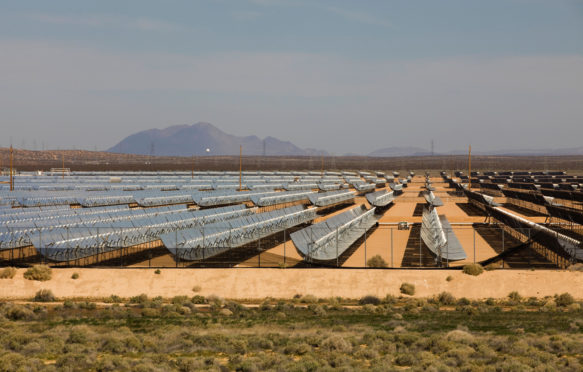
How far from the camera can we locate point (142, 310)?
27.6 meters

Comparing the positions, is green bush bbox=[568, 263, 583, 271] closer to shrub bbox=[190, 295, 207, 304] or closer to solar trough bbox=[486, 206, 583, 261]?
solar trough bbox=[486, 206, 583, 261]

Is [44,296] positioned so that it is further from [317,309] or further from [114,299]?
[317,309]

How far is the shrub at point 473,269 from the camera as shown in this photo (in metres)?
32.0

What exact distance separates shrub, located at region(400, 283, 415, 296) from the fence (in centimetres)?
227

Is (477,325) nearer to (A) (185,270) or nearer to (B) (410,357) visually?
(B) (410,357)

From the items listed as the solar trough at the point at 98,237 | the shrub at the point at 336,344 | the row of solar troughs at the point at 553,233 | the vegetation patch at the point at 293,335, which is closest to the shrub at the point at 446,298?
the vegetation patch at the point at 293,335

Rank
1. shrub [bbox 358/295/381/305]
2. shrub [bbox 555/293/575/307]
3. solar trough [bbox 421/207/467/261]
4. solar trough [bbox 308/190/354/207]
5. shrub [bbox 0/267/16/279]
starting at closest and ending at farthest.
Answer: shrub [bbox 555/293/575/307] < shrub [bbox 358/295/381/305] < shrub [bbox 0/267/16/279] < solar trough [bbox 421/207/467/261] < solar trough [bbox 308/190/354/207]

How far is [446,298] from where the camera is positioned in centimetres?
2919

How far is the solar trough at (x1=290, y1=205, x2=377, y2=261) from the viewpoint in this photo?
3388cm

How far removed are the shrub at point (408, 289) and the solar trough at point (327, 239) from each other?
14.0 feet

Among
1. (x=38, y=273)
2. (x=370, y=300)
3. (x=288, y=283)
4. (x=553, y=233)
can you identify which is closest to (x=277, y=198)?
(x=288, y=283)

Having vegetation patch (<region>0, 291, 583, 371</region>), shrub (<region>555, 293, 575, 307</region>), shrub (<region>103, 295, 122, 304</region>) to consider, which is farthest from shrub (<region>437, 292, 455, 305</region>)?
shrub (<region>103, 295, 122, 304</region>)

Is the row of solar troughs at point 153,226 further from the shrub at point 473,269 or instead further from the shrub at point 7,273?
the shrub at point 473,269

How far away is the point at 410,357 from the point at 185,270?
18527 millimetres
